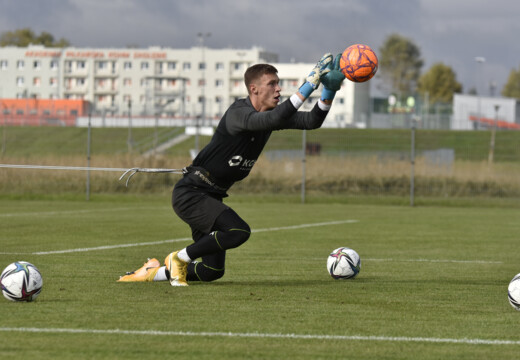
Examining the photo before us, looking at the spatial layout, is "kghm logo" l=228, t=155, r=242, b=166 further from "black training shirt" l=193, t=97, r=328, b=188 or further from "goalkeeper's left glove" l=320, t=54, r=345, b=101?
"goalkeeper's left glove" l=320, t=54, r=345, b=101

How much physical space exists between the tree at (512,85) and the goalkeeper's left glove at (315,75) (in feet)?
492

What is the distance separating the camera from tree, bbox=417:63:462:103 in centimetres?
13375

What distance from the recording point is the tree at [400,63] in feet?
476

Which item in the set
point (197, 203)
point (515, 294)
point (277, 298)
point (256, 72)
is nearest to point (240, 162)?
point (197, 203)

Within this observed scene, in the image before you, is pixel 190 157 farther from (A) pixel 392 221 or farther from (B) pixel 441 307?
(B) pixel 441 307

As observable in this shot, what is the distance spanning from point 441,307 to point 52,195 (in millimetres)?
23746

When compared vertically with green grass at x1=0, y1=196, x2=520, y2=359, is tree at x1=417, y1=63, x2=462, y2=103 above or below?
above

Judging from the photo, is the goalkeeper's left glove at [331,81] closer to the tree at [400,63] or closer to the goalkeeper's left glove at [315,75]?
the goalkeeper's left glove at [315,75]

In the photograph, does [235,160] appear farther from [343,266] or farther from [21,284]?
[21,284]

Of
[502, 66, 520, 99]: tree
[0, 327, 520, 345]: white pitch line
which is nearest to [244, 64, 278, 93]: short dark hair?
[0, 327, 520, 345]: white pitch line

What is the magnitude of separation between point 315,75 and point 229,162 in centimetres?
140

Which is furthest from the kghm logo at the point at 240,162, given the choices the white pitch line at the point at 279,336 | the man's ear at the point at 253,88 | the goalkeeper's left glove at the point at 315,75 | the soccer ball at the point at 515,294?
the soccer ball at the point at 515,294

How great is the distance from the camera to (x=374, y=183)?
101ft

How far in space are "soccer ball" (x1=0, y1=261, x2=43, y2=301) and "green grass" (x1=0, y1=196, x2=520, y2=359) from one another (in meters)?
0.15
